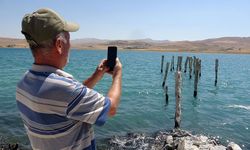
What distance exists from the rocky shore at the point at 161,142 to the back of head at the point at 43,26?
918 cm

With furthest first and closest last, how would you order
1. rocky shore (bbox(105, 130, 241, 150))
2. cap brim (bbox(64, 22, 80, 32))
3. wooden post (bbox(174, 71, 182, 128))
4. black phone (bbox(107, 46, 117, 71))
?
wooden post (bbox(174, 71, 182, 128))
rocky shore (bbox(105, 130, 241, 150))
black phone (bbox(107, 46, 117, 71))
cap brim (bbox(64, 22, 80, 32))

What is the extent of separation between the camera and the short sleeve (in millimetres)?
2725

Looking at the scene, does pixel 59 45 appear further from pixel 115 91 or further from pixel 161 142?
pixel 161 142

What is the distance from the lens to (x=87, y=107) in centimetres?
276

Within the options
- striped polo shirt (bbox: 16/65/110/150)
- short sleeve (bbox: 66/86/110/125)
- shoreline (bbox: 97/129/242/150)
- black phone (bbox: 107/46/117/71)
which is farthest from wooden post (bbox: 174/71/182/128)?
short sleeve (bbox: 66/86/110/125)

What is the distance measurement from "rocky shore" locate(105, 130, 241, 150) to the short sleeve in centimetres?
891

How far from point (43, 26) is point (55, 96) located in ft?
1.80

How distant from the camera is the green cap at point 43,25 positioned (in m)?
2.76

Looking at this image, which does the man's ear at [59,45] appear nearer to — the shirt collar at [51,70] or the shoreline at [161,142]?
the shirt collar at [51,70]

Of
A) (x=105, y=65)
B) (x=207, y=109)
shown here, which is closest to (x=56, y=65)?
(x=105, y=65)

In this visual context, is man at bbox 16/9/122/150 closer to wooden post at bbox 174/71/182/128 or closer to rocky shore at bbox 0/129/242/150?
rocky shore at bbox 0/129/242/150

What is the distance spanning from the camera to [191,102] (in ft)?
84.1

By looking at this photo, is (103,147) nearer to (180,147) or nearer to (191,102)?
(180,147)

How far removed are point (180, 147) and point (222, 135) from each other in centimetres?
540
